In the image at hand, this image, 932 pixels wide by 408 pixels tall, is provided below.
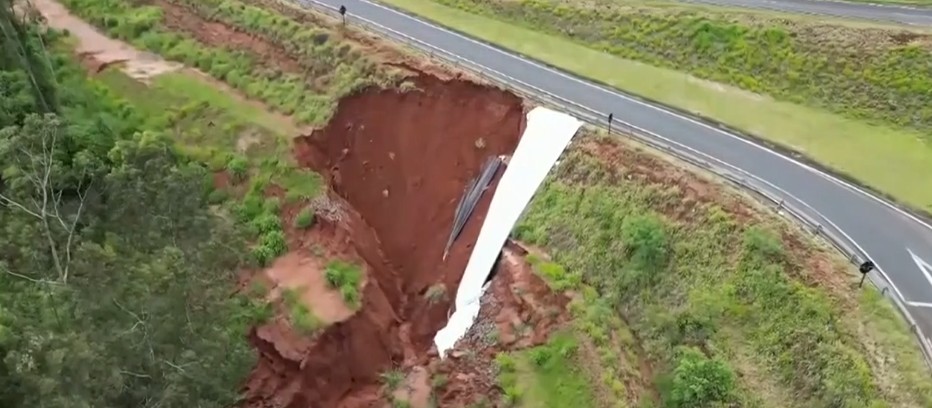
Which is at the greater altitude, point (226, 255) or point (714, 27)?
point (714, 27)

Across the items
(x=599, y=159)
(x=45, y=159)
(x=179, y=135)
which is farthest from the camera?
(x=179, y=135)

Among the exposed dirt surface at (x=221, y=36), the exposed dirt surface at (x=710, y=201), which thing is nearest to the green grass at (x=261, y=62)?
the exposed dirt surface at (x=221, y=36)

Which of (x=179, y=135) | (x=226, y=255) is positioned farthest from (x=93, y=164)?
(x=179, y=135)

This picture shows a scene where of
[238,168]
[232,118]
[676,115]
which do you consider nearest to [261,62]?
[232,118]

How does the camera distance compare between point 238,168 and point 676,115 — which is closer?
point 676,115

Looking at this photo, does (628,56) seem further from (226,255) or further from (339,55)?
(226,255)

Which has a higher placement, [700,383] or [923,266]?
[923,266]

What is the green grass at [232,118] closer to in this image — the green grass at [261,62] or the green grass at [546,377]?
the green grass at [261,62]

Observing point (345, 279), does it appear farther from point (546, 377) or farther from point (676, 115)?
point (676, 115)
